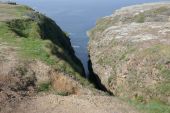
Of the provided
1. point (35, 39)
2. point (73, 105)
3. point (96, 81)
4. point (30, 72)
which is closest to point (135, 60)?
point (96, 81)

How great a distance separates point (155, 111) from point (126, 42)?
97.5 feet

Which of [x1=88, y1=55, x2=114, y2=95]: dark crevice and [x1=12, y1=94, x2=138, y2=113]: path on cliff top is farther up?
[x1=12, y1=94, x2=138, y2=113]: path on cliff top

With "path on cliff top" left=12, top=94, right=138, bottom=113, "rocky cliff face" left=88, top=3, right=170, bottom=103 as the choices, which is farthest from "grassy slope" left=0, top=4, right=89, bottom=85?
"path on cliff top" left=12, top=94, right=138, bottom=113

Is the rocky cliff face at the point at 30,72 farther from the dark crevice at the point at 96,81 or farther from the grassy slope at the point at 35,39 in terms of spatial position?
the dark crevice at the point at 96,81

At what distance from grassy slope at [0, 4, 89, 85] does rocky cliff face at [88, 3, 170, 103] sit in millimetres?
4375

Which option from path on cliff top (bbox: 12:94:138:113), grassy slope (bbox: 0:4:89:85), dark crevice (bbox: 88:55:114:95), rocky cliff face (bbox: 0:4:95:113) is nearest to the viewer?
path on cliff top (bbox: 12:94:138:113)

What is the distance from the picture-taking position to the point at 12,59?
44.6 meters

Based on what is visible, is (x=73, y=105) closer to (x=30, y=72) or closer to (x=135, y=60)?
(x=30, y=72)

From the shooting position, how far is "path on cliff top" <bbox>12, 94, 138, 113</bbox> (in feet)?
113

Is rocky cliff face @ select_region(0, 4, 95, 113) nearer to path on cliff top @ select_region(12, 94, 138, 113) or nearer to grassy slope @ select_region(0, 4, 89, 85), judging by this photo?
grassy slope @ select_region(0, 4, 89, 85)

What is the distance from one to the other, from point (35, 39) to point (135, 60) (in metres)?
13.6

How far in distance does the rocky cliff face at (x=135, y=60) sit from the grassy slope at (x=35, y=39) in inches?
172

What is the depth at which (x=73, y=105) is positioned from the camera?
35.5m

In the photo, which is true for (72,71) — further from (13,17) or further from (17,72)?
(13,17)
